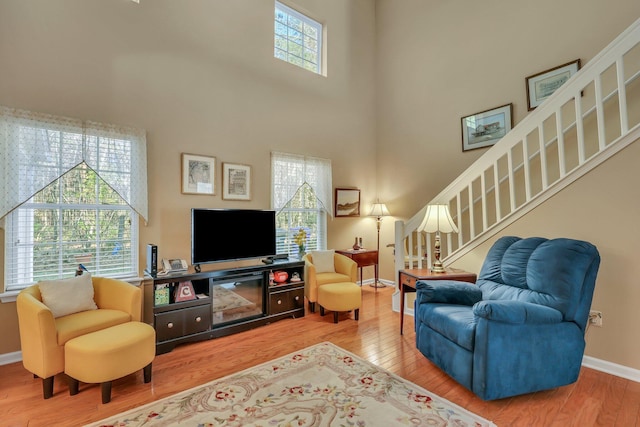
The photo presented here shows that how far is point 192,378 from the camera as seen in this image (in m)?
2.47

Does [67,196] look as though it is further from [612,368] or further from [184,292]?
[612,368]

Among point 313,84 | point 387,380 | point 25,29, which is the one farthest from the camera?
point 313,84

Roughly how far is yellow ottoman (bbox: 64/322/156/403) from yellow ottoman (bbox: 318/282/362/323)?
1987 mm

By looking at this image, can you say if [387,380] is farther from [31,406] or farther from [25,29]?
[25,29]

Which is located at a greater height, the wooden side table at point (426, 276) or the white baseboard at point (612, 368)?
the wooden side table at point (426, 276)

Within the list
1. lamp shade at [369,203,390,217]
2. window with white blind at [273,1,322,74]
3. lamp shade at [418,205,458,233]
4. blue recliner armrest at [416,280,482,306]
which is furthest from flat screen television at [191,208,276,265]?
window with white blind at [273,1,322,74]

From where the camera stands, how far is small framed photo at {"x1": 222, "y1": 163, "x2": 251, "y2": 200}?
3.95 metres

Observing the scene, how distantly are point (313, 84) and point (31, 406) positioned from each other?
477 centimetres

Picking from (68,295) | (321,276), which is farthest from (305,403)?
(68,295)

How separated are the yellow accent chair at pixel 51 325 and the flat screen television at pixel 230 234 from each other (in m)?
0.82

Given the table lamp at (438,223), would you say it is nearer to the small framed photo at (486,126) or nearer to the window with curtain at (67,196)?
the small framed photo at (486,126)

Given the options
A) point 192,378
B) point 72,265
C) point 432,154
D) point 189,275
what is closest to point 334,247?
point 432,154

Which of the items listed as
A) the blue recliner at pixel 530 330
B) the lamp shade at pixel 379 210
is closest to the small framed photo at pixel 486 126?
the lamp shade at pixel 379 210

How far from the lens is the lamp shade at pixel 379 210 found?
17.8 feet
